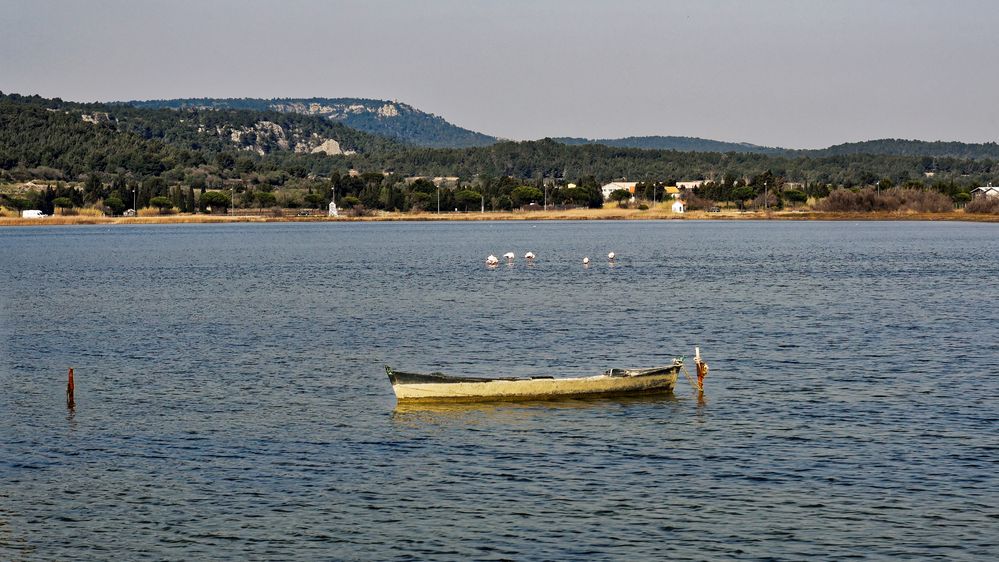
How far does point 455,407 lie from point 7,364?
24053 mm

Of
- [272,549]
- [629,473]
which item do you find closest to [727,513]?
[629,473]

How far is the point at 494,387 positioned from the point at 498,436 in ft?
15.1

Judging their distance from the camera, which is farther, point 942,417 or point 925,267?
point 925,267

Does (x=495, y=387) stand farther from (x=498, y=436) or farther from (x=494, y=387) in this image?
(x=498, y=436)

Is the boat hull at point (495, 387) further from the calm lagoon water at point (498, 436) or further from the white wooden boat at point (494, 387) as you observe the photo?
the calm lagoon water at point (498, 436)

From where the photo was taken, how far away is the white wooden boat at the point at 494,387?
40.7m

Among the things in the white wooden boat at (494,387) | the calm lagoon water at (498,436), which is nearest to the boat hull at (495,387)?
the white wooden boat at (494,387)

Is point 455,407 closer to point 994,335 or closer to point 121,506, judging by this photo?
point 121,506

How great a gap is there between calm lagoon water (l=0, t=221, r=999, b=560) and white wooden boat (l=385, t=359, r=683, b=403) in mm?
539

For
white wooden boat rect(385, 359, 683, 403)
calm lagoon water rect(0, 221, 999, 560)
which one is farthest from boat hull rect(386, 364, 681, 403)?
calm lagoon water rect(0, 221, 999, 560)

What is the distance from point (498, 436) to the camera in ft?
120

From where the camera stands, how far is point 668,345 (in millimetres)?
57062

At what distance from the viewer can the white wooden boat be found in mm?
40688

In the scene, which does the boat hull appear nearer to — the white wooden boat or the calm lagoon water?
the white wooden boat
